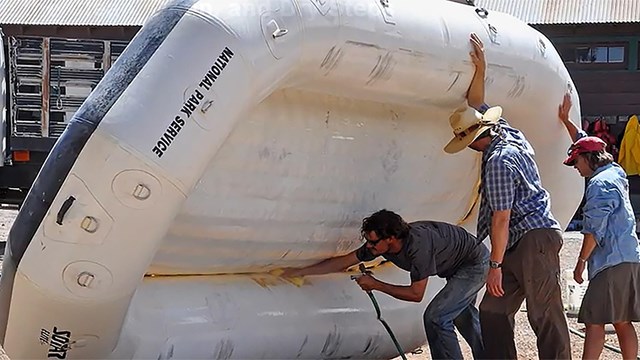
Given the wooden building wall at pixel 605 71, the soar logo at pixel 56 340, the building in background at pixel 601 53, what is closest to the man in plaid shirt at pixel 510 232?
the soar logo at pixel 56 340

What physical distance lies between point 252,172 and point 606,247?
178 cm

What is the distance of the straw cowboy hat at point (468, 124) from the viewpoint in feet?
14.8

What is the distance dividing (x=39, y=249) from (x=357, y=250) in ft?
5.47

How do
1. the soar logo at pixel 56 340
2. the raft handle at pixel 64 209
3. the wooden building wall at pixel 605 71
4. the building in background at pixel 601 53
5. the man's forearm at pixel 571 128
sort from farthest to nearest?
1. the wooden building wall at pixel 605 71
2. the building in background at pixel 601 53
3. the man's forearm at pixel 571 128
4. the soar logo at pixel 56 340
5. the raft handle at pixel 64 209

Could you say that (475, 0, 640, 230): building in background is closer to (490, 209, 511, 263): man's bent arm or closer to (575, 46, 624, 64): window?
(575, 46, 624, 64): window

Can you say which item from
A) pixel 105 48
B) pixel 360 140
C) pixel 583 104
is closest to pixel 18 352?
pixel 360 140

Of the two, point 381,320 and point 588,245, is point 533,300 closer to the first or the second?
point 588,245

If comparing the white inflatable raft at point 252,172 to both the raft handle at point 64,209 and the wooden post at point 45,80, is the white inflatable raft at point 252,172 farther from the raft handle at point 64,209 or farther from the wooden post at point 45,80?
the wooden post at point 45,80

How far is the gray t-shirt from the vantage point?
14.3 ft

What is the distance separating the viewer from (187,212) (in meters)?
4.01

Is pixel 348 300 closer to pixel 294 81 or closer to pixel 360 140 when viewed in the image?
pixel 360 140

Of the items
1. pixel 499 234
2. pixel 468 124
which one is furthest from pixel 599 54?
pixel 499 234

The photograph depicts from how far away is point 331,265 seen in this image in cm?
485

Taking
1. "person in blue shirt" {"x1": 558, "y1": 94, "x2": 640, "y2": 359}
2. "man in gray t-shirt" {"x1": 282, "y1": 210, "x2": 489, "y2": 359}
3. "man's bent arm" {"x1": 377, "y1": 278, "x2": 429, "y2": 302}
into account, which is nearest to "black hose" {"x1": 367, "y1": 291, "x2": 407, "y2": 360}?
"man in gray t-shirt" {"x1": 282, "y1": 210, "x2": 489, "y2": 359}
